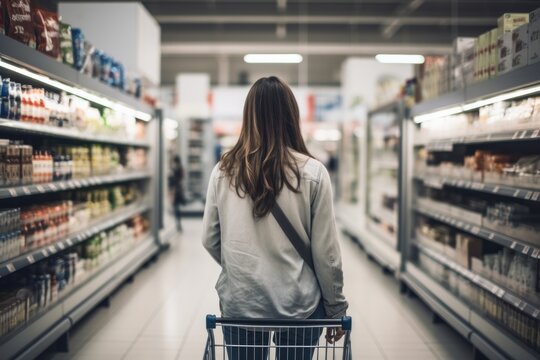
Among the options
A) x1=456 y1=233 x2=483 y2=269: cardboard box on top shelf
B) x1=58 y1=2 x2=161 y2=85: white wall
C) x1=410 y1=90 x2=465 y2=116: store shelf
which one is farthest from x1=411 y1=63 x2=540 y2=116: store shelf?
x1=58 y1=2 x2=161 y2=85: white wall

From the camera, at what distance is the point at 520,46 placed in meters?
3.29

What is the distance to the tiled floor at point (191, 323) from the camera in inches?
156

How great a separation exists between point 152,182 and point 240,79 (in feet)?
47.1

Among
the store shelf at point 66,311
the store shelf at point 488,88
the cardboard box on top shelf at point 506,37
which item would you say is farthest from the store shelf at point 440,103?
the store shelf at point 66,311

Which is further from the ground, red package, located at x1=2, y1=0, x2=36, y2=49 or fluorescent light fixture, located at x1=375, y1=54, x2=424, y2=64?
fluorescent light fixture, located at x1=375, y1=54, x2=424, y2=64

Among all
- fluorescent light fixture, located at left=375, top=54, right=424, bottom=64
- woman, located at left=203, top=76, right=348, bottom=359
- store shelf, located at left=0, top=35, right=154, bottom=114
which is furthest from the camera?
fluorescent light fixture, located at left=375, top=54, right=424, bottom=64

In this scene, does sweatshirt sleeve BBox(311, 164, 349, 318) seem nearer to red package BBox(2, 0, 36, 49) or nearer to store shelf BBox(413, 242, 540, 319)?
store shelf BBox(413, 242, 540, 319)

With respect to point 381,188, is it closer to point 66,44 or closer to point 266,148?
point 66,44

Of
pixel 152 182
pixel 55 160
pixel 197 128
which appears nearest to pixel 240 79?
pixel 197 128

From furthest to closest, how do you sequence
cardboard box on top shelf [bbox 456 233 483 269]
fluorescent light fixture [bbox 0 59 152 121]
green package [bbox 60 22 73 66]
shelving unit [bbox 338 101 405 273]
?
1. shelving unit [bbox 338 101 405 273]
2. cardboard box on top shelf [bbox 456 233 483 269]
3. green package [bbox 60 22 73 66]
4. fluorescent light fixture [bbox 0 59 152 121]

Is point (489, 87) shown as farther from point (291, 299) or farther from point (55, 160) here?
point (55, 160)

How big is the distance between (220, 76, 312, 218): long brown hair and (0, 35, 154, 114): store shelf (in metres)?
1.65

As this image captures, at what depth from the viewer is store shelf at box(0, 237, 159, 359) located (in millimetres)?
3156

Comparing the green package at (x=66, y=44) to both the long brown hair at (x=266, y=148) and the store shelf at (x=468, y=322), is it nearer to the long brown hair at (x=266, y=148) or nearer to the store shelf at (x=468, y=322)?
the long brown hair at (x=266, y=148)
